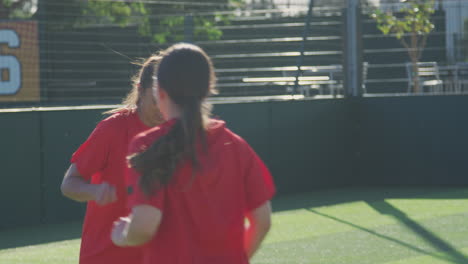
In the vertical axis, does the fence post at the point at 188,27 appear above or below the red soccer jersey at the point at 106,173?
above

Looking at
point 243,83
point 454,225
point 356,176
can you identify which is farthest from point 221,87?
point 454,225

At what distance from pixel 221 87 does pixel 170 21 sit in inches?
118

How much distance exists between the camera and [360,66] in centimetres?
1232

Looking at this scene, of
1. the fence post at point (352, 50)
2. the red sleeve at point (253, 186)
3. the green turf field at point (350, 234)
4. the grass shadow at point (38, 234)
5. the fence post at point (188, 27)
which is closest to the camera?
the red sleeve at point (253, 186)

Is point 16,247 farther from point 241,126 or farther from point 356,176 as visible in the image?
point 356,176

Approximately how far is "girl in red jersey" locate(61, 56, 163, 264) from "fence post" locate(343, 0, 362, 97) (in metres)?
8.78

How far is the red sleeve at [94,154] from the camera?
364 centimetres

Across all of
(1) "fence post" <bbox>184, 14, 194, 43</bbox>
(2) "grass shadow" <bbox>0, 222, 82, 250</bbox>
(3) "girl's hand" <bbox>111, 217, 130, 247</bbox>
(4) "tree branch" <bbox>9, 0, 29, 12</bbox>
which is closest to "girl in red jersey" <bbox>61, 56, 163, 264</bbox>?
(3) "girl's hand" <bbox>111, 217, 130, 247</bbox>

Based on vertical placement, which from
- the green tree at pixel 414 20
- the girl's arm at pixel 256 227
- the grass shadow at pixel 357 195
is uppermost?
the green tree at pixel 414 20

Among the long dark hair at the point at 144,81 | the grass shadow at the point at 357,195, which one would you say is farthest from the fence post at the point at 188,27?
the long dark hair at the point at 144,81

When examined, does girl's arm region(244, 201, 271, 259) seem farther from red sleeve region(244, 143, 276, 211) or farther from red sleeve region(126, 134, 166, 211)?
red sleeve region(126, 134, 166, 211)

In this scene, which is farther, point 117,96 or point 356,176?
point 356,176

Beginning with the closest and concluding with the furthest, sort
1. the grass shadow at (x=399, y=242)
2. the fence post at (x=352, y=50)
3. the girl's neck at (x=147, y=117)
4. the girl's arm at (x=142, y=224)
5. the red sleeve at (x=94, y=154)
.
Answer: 1. the girl's arm at (x=142, y=224)
2. the red sleeve at (x=94, y=154)
3. the girl's neck at (x=147, y=117)
4. the grass shadow at (x=399, y=242)
5. the fence post at (x=352, y=50)

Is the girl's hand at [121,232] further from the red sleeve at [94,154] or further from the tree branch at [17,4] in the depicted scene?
the tree branch at [17,4]
